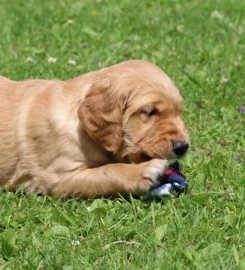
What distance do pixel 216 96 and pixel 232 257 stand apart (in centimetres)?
306

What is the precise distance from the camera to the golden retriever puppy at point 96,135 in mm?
4602

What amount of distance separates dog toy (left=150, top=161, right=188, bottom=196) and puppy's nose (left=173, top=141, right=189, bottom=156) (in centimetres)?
18

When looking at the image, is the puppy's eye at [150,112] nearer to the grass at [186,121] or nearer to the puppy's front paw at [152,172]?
the puppy's front paw at [152,172]

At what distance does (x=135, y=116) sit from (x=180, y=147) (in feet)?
1.19

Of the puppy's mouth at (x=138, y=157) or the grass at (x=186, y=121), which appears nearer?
the grass at (x=186, y=121)

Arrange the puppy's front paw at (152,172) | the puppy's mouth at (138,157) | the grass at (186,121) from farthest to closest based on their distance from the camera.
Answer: the puppy's mouth at (138,157)
the puppy's front paw at (152,172)
the grass at (186,121)

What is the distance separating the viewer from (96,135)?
4613 millimetres

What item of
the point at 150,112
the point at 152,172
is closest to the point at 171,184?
the point at 152,172

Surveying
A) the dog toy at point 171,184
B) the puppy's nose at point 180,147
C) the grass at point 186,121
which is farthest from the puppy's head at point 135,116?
the grass at point 186,121

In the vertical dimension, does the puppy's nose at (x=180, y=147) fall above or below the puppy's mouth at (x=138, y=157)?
above

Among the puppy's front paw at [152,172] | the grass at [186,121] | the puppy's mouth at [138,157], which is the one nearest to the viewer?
the grass at [186,121]

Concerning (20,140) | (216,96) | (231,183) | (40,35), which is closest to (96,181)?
(20,140)

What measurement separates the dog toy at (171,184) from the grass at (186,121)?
8 cm

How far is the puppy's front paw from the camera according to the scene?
454cm
